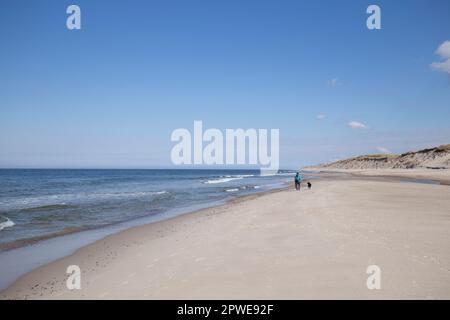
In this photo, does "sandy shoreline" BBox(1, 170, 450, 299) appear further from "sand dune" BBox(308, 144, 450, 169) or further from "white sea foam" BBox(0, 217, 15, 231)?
"sand dune" BBox(308, 144, 450, 169)

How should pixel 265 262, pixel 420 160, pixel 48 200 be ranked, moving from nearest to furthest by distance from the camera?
pixel 265 262
pixel 48 200
pixel 420 160

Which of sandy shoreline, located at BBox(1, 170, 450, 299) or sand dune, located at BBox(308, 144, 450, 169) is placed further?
sand dune, located at BBox(308, 144, 450, 169)

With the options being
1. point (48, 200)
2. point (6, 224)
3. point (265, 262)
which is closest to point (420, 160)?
point (48, 200)

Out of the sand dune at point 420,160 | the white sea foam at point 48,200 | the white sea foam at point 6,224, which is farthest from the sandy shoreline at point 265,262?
the sand dune at point 420,160

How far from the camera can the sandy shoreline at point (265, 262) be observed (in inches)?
239

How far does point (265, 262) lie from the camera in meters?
7.75

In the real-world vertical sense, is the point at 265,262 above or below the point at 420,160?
below

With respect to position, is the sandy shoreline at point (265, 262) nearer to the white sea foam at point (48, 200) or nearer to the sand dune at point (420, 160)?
the white sea foam at point (48, 200)

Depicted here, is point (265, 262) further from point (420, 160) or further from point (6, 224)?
point (420, 160)

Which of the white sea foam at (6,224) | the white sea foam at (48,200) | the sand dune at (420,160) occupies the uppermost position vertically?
the sand dune at (420,160)

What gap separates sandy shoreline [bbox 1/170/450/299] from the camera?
608 cm

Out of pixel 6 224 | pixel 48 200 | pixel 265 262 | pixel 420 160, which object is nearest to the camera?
pixel 265 262

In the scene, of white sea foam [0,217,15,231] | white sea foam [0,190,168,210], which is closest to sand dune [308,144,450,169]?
white sea foam [0,190,168,210]
